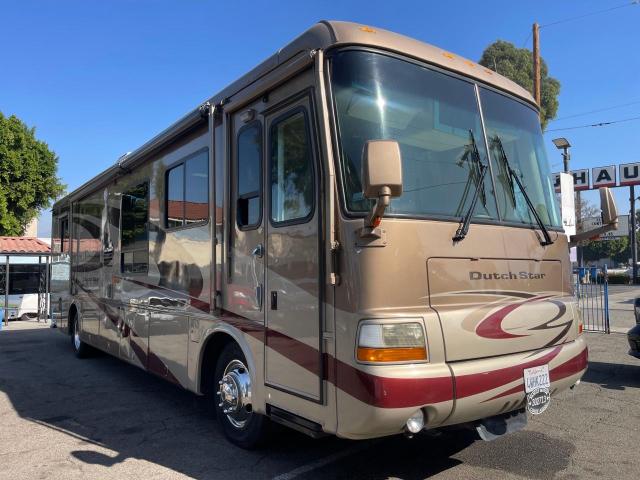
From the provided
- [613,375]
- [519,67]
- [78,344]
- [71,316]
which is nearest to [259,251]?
[613,375]

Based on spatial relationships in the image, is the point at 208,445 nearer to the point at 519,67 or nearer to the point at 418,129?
the point at 418,129

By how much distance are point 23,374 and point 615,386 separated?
859 cm

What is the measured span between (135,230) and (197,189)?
2003 mm

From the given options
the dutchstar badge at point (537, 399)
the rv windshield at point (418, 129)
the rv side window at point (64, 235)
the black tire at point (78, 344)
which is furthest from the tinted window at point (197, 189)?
the rv side window at point (64, 235)

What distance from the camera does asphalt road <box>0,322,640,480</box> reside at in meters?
4.04

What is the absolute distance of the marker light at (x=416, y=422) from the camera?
10.4 ft

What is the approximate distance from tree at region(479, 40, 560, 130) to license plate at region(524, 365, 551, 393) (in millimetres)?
18979

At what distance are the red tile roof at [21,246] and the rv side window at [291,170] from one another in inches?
755

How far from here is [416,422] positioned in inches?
126

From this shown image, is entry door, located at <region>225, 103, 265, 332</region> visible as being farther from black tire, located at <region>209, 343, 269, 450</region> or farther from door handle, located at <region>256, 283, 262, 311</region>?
black tire, located at <region>209, 343, 269, 450</region>

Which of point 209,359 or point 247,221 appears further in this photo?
point 209,359

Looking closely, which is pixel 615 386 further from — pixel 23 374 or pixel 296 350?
pixel 23 374

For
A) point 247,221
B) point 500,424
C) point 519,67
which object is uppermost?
point 519,67

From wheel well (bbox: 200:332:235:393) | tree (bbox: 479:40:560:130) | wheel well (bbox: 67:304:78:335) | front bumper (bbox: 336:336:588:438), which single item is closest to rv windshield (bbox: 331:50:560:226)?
front bumper (bbox: 336:336:588:438)
